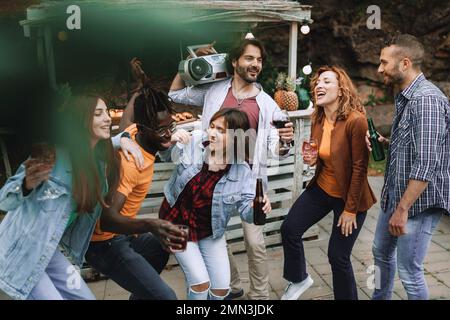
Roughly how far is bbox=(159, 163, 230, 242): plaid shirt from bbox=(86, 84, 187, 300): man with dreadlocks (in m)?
0.14

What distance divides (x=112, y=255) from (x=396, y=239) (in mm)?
1529

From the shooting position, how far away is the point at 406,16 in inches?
161

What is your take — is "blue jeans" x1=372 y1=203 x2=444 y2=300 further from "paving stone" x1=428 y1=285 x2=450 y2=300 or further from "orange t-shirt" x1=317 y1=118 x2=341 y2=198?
"paving stone" x1=428 y1=285 x2=450 y2=300

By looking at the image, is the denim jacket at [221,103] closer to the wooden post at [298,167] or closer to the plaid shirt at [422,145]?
the plaid shirt at [422,145]

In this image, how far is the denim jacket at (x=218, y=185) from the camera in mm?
2785

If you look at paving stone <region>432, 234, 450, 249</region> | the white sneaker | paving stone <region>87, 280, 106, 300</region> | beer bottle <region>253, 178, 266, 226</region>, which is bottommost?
paving stone <region>432, 234, 450, 249</region>

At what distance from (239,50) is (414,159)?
1.07 meters

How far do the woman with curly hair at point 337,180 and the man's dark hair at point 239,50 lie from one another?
368 mm

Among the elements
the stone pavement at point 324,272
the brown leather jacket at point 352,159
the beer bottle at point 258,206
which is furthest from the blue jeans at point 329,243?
the stone pavement at point 324,272

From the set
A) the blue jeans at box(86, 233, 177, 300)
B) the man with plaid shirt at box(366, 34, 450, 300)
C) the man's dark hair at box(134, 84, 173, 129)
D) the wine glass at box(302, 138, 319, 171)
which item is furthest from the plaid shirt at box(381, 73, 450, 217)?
the blue jeans at box(86, 233, 177, 300)

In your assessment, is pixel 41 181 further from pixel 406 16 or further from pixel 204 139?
pixel 406 16

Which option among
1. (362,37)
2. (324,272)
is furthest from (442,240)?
(362,37)

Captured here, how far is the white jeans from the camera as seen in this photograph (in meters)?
2.71

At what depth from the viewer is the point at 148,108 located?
271 centimetres
